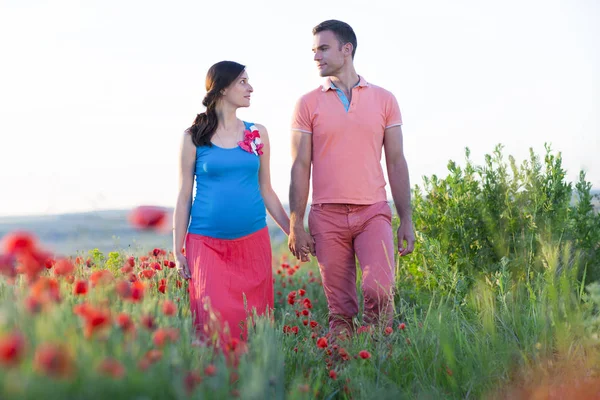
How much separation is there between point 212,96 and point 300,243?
1363 mm

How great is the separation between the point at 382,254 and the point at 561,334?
1.48 m

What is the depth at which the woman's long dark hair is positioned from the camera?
16.9 feet

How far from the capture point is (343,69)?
17.9 ft

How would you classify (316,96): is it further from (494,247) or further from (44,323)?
(44,323)

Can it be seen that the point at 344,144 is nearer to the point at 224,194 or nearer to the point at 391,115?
the point at 391,115

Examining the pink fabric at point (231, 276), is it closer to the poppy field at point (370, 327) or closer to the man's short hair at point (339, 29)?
the poppy field at point (370, 327)

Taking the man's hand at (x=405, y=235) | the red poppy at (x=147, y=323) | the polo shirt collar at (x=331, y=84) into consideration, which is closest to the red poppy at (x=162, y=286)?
the man's hand at (x=405, y=235)

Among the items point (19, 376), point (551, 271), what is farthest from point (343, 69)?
point (19, 376)

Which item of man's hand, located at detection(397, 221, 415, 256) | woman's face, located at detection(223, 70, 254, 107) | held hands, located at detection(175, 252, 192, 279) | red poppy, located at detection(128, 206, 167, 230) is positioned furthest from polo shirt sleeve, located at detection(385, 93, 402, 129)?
red poppy, located at detection(128, 206, 167, 230)

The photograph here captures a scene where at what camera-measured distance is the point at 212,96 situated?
5285 millimetres

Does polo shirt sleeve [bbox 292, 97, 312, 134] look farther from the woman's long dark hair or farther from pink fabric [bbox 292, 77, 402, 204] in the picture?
the woman's long dark hair

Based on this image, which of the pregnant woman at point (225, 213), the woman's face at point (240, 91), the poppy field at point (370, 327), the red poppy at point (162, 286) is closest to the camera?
the poppy field at point (370, 327)

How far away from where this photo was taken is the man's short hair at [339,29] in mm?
5336

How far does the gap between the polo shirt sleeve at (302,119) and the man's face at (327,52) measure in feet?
1.06
